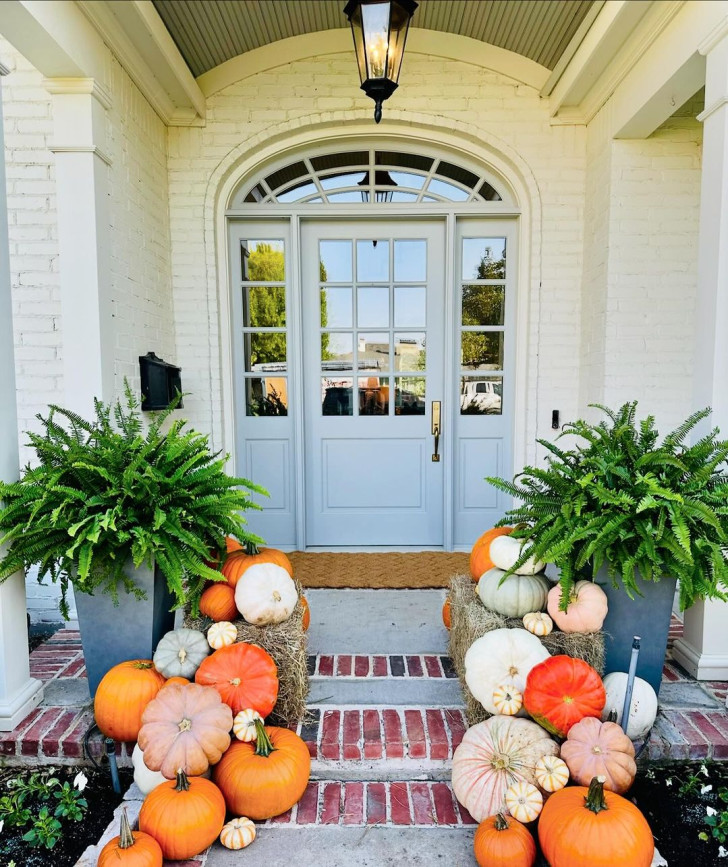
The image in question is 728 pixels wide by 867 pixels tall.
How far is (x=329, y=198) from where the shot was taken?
368cm

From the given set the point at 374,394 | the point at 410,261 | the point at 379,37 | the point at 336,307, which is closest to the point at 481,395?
the point at 374,394

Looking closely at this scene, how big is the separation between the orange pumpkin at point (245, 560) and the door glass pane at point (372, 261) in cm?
208

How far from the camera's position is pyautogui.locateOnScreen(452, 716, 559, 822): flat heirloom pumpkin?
5.33ft

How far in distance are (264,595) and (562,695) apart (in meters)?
1.01

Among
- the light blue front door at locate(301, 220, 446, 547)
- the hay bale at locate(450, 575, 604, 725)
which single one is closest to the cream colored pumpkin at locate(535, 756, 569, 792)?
the hay bale at locate(450, 575, 604, 725)

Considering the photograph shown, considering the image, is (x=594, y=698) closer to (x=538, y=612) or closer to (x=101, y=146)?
(x=538, y=612)

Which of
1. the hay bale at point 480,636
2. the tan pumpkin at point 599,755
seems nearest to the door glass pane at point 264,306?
the hay bale at point 480,636

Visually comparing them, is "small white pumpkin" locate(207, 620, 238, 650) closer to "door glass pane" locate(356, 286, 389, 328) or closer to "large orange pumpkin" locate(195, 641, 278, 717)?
"large orange pumpkin" locate(195, 641, 278, 717)

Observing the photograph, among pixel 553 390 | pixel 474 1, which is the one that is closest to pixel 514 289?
pixel 553 390

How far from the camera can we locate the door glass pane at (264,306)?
12.3 ft

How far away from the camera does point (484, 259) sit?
373cm

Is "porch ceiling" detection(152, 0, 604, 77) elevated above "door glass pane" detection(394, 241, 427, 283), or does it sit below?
above

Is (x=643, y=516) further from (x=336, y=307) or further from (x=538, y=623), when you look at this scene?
(x=336, y=307)

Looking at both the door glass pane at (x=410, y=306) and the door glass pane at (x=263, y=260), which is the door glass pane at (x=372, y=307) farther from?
the door glass pane at (x=263, y=260)
